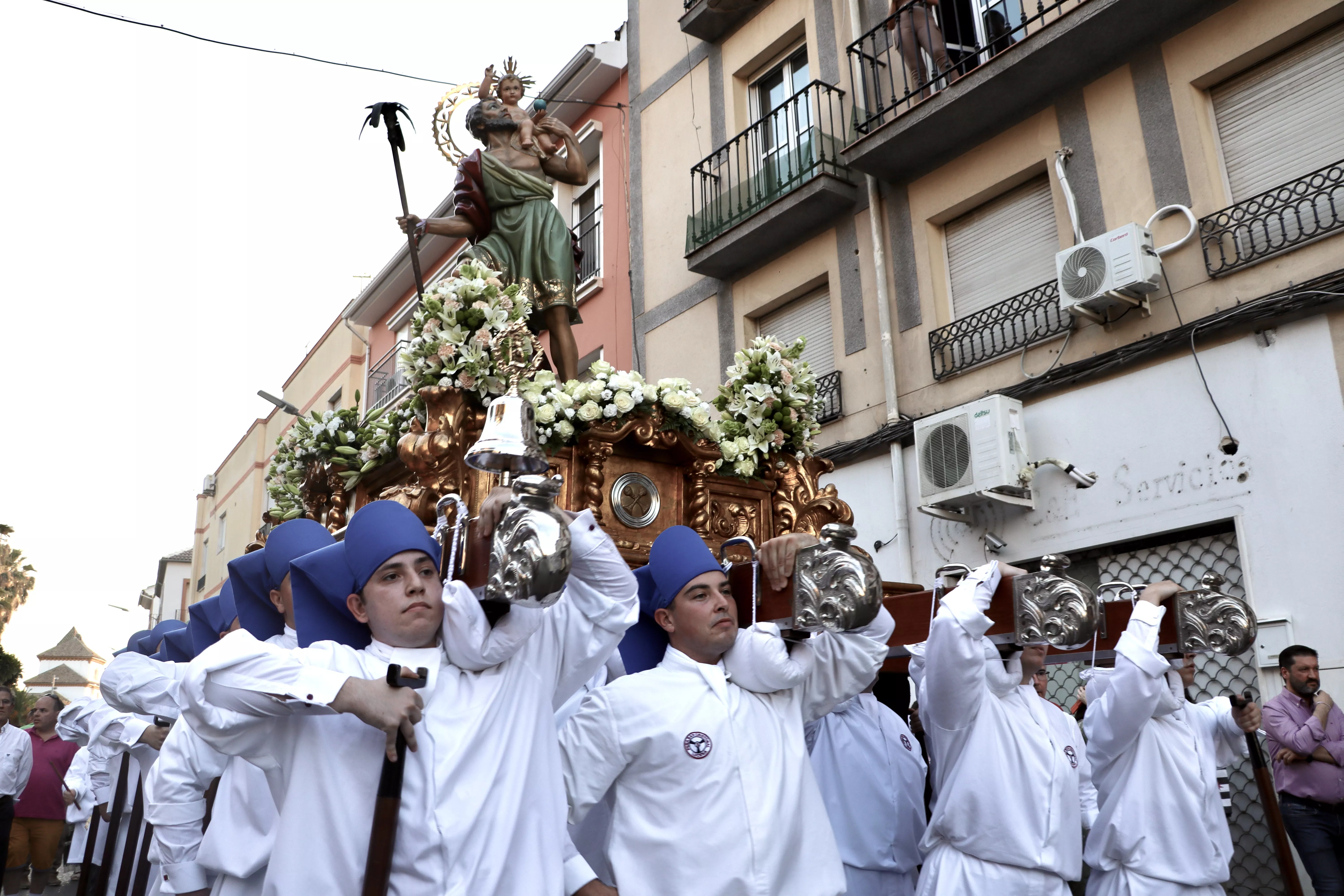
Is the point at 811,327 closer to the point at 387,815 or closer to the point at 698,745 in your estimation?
the point at 698,745

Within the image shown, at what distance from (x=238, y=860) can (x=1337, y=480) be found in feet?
21.2

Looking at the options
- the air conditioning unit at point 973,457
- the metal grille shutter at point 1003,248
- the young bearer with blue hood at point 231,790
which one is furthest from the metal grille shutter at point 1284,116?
the young bearer with blue hood at point 231,790

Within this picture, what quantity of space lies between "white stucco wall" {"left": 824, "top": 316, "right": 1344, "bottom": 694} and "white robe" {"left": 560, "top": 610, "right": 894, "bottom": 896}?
15.9 feet

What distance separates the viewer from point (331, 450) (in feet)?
18.8

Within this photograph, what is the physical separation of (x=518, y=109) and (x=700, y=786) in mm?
4445

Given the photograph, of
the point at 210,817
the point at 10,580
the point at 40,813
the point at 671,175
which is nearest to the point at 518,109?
the point at 210,817

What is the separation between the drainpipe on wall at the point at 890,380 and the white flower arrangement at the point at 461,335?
5408mm

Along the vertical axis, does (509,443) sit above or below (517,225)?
below

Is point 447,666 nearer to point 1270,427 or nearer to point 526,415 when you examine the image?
point 526,415

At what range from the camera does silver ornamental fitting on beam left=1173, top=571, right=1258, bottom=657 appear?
12.0ft

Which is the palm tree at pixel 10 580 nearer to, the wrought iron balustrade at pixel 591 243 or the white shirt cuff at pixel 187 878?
the wrought iron balustrade at pixel 591 243

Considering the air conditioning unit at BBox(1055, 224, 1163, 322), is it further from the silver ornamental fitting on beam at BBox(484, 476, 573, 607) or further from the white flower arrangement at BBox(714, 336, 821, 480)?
the silver ornamental fitting on beam at BBox(484, 476, 573, 607)

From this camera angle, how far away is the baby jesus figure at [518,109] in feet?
20.5

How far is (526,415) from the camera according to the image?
310 cm
